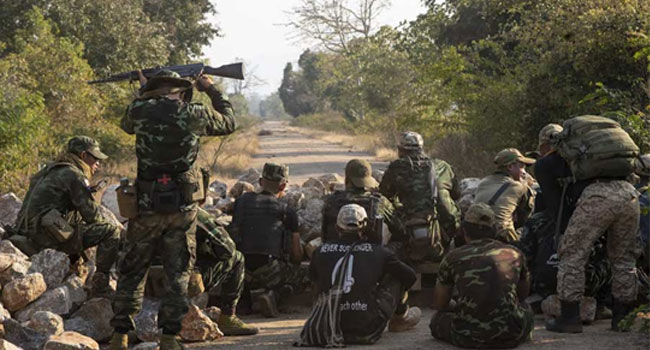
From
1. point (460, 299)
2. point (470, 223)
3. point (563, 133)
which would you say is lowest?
point (460, 299)

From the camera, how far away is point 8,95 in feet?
41.8

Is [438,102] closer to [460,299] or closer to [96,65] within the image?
[96,65]

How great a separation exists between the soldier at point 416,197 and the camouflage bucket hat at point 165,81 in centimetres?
273

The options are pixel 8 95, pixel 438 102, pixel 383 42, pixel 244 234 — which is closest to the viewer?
pixel 244 234

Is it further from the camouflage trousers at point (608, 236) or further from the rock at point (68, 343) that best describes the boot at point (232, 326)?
the camouflage trousers at point (608, 236)

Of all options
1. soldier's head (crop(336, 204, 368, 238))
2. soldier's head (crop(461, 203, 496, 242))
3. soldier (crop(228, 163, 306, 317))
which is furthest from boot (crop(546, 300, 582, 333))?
soldier (crop(228, 163, 306, 317))

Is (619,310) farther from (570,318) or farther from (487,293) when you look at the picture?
(487,293)

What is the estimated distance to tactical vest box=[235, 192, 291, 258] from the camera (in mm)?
7555

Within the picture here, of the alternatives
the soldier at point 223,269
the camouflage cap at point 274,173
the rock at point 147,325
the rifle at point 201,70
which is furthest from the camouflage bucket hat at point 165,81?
the camouflage cap at point 274,173

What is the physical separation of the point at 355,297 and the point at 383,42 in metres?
33.1

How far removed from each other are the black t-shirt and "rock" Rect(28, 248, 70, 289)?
2.05 metres

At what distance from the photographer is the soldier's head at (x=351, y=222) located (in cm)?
607

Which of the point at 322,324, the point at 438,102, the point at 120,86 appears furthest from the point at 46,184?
the point at 120,86

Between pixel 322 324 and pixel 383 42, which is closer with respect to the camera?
pixel 322 324
